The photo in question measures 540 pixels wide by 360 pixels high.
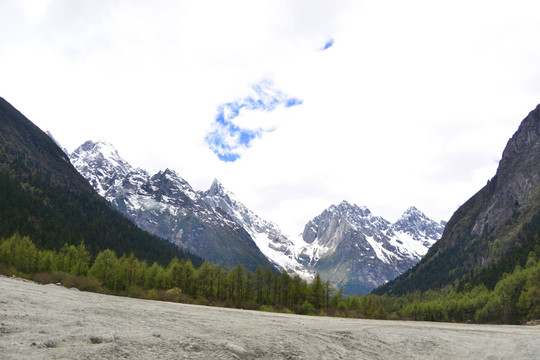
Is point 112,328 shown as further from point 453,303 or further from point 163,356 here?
point 453,303

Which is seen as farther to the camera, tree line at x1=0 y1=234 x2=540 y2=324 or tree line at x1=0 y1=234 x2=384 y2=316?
tree line at x1=0 y1=234 x2=384 y2=316

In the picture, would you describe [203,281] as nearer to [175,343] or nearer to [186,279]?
[186,279]

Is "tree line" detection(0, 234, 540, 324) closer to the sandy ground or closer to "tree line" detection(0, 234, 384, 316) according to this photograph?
"tree line" detection(0, 234, 384, 316)

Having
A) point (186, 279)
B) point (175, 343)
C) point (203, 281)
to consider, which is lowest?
point (203, 281)

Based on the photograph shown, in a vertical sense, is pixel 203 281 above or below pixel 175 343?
below

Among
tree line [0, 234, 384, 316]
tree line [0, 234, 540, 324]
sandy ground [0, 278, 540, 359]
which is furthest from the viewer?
tree line [0, 234, 384, 316]

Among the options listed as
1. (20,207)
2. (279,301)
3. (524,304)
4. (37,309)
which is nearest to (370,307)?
(279,301)

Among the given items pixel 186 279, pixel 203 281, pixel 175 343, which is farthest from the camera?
pixel 203 281

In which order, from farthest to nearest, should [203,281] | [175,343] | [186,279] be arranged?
[203,281] < [186,279] < [175,343]

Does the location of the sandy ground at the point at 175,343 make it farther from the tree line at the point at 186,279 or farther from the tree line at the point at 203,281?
the tree line at the point at 186,279

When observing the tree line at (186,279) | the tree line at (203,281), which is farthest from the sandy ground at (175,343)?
the tree line at (186,279)

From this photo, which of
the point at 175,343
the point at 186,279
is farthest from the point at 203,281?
the point at 175,343

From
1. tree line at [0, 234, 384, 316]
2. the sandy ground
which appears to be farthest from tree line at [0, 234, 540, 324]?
the sandy ground

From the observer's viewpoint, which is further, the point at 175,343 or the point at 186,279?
the point at 186,279
